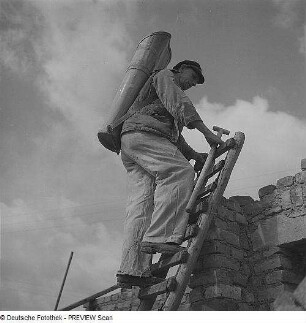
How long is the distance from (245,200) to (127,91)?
1.54m

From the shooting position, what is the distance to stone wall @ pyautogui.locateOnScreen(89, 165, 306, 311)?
3166 millimetres

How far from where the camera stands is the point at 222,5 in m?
3.96

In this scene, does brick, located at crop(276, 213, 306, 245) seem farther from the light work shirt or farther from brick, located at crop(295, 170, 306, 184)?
the light work shirt

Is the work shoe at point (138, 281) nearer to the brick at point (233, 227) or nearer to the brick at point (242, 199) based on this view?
the brick at point (233, 227)

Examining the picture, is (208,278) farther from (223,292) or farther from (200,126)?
(200,126)

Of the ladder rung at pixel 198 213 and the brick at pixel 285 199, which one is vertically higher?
the brick at pixel 285 199

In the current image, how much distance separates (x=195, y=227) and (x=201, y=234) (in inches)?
3.0

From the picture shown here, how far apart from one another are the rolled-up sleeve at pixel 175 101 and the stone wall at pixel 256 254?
92 cm

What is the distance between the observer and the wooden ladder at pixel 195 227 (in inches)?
103

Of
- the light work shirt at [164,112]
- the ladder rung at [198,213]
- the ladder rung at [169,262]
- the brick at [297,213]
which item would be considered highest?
the light work shirt at [164,112]

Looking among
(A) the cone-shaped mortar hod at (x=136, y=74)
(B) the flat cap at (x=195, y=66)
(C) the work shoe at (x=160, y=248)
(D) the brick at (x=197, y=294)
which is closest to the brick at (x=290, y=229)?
(D) the brick at (x=197, y=294)

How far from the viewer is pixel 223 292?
310 cm

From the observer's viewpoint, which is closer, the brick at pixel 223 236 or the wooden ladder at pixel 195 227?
the wooden ladder at pixel 195 227

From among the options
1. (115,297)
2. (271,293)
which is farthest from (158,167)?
(115,297)
